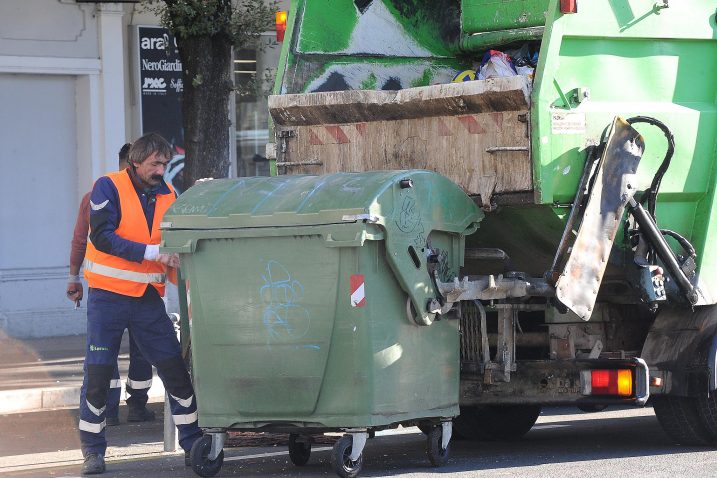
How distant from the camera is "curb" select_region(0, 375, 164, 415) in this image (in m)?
9.12

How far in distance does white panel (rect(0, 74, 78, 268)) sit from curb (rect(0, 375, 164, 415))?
12.1 feet

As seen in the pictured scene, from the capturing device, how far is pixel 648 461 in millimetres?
6449

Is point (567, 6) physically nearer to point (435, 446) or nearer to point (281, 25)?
point (281, 25)

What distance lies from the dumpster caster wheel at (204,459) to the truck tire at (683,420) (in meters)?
2.18

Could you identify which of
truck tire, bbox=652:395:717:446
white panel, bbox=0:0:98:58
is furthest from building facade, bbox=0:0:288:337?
truck tire, bbox=652:395:717:446

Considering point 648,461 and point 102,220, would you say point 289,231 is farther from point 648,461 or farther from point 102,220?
point 648,461

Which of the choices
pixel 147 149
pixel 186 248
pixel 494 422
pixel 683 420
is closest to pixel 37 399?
pixel 147 149

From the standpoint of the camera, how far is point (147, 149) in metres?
6.62

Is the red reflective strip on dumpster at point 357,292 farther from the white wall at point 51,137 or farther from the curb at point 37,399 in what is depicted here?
the white wall at point 51,137

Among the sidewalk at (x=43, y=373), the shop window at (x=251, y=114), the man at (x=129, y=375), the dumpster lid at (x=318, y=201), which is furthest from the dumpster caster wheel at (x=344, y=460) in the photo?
the shop window at (x=251, y=114)

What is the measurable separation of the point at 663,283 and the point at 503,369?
850mm

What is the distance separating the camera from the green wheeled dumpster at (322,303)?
19.0ft

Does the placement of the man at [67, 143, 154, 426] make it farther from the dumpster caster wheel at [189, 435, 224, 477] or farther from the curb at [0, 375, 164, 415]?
the dumpster caster wheel at [189, 435, 224, 477]

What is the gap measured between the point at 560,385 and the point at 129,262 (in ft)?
6.91
